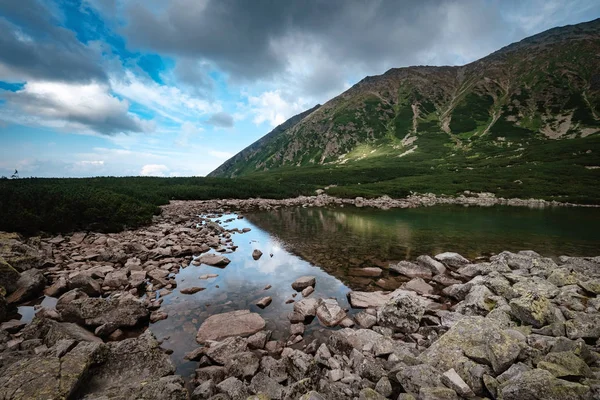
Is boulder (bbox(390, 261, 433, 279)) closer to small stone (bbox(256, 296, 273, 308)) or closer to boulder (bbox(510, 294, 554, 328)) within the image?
boulder (bbox(510, 294, 554, 328))

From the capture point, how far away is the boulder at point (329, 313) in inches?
412

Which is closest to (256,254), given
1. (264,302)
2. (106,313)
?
(264,302)

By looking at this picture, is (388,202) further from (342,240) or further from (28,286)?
(28,286)

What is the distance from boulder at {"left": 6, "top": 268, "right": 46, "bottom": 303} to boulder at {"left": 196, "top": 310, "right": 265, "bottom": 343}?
8.27 meters

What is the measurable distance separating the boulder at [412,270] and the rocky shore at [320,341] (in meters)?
0.52

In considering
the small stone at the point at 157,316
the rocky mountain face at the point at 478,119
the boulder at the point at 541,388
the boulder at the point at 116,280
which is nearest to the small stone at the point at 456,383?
the boulder at the point at 541,388

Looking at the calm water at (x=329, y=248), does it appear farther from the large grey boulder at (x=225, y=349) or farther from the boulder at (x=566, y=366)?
the boulder at (x=566, y=366)

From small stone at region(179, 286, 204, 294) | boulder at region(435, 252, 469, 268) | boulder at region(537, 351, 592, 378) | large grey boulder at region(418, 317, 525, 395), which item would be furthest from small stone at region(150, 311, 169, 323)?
boulder at region(435, 252, 469, 268)

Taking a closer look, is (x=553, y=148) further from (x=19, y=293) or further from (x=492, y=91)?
(x=19, y=293)

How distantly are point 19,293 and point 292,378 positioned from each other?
12.6 meters

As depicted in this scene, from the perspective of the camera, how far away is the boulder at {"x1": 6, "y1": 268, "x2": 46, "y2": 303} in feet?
36.8

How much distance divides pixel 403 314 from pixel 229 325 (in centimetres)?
653

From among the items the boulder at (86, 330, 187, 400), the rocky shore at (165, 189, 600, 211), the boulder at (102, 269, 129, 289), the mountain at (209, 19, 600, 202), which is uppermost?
the mountain at (209, 19, 600, 202)

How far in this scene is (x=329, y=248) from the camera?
21891 mm
